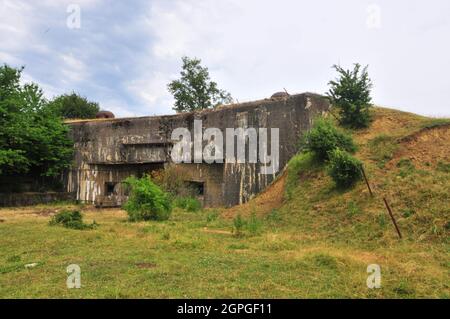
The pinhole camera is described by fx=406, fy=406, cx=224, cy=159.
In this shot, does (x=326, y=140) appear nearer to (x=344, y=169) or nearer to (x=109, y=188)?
(x=344, y=169)

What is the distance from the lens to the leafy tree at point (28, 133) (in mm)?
17547

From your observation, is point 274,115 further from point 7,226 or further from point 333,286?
point 333,286

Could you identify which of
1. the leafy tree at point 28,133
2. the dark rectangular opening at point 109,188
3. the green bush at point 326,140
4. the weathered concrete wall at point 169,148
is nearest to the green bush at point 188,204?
the weathered concrete wall at point 169,148

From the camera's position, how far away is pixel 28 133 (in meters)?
17.8

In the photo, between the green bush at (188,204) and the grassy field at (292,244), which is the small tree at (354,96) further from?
the green bush at (188,204)

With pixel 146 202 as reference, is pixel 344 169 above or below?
above

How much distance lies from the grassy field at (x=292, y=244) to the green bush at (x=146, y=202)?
809 millimetres

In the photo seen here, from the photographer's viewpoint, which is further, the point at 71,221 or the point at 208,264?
the point at 71,221

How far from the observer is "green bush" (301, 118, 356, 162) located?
12266 mm

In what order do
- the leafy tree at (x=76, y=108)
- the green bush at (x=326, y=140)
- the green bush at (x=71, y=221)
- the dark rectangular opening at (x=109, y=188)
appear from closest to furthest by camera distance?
the green bush at (x=71, y=221), the green bush at (x=326, y=140), the dark rectangular opening at (x=109, y=188), the leafy tree at (x=76, y=108)

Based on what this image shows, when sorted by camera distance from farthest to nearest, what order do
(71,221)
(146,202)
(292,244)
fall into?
Result: (146,202), (71,221), (292,244)

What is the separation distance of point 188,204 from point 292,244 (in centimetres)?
680

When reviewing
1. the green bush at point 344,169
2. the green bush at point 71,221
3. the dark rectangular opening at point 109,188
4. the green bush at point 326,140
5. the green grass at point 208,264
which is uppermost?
the green bush at point 326,140

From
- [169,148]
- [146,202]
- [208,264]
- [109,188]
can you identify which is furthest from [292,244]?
[109,188]
